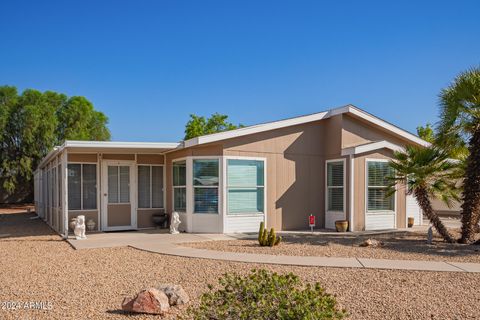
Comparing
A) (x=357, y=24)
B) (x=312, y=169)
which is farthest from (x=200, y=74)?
(x=357, y=24)

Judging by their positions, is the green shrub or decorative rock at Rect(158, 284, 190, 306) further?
decorative rock at Rect(158, 284, 190, 306)

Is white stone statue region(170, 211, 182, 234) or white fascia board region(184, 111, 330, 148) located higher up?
white fascia board region(184, 111, 330, 148)

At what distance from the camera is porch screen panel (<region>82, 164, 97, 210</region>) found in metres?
13.2

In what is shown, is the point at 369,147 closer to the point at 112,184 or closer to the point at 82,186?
the point at 112,184

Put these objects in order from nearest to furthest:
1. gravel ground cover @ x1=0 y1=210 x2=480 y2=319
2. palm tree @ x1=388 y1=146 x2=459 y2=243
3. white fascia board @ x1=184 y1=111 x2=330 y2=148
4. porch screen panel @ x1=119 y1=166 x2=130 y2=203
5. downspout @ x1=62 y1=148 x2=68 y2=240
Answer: gravel ground cover @ x1=0 y1=210 x2=480 y2=319, palm tree @ x1=388 y1=146 x2=459 y2=243, downspout @ x1=62 y1=148 x2=68 y2=240, white fascia board @ x1=184 y1=111 x2=330 y2=148, porch screen panel @ x1=119 y1=166 x2=130 y2=203

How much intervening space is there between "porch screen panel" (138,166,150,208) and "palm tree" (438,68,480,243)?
30.1ft

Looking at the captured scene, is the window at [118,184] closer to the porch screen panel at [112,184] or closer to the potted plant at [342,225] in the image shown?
the porch screen panel at [112,184]

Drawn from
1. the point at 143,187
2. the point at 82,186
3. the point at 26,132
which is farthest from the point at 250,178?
the point at 26,132

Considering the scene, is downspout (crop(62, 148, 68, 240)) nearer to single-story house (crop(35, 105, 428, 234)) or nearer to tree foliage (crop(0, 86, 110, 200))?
single-story house (crop(35, 105, 428, 234))

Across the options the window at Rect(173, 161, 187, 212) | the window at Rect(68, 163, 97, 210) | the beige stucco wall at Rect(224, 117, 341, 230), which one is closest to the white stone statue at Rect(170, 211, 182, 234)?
the window at Rect(173, 161, 187, 212)

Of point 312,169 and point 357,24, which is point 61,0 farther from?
point 312,169

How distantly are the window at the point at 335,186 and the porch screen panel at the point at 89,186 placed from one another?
307 inches

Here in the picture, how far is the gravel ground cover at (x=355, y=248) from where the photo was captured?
28.6 feet

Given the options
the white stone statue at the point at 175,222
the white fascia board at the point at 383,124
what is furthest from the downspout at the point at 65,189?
the white fascia board at the point at 383,124
